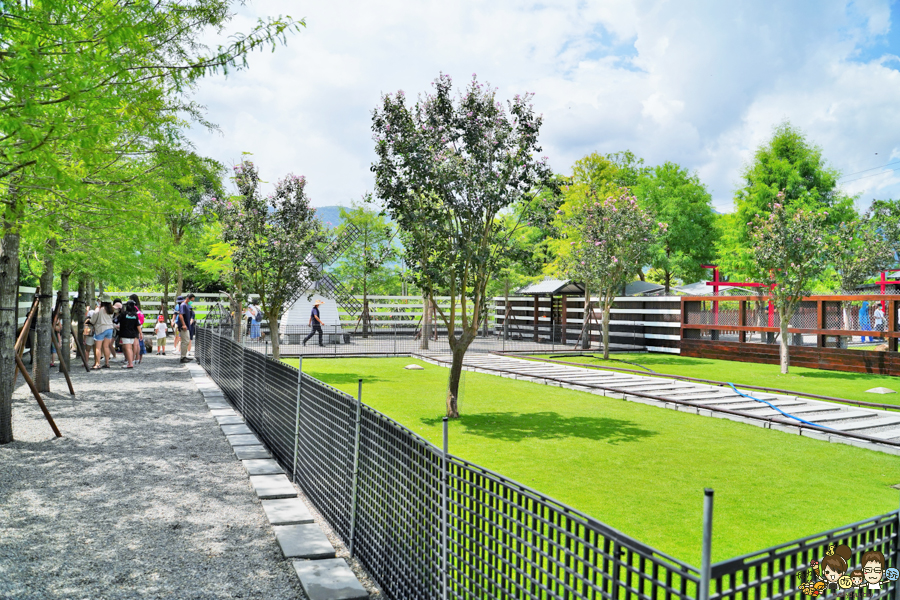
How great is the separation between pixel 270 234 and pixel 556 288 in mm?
16112

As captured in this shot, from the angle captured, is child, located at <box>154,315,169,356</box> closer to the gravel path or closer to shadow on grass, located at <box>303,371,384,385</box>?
shadow on grass, located at <box>303,371,384,385</box>

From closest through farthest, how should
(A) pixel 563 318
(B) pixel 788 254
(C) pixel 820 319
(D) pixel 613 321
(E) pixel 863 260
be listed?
(B) pixel 788 254
(C) pixel 820 319
(D) pixel 613 321
(A) pixel 563 318
(E) pixel 863 260

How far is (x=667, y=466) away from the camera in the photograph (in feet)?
24.1

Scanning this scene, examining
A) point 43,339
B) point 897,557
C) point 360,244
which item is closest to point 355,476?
point 897,557

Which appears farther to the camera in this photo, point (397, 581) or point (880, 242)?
point (880, 242)

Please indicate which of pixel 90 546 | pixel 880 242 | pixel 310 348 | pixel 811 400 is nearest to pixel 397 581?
pixel 90 546

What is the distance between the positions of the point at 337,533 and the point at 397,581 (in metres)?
1.45

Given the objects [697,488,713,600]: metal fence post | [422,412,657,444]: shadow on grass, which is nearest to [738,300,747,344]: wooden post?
[422,412,657,444]: shadow on grass

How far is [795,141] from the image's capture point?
40688mm

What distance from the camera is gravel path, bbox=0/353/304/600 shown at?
428 cm

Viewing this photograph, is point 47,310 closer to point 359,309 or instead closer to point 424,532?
point 424,532

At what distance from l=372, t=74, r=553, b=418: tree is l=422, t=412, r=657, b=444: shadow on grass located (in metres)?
0.69

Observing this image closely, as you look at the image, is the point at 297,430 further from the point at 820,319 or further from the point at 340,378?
the point at 820,319

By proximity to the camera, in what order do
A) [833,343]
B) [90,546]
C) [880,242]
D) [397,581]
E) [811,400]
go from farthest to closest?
[880,242] < [833,343] < [811,400] < [90,546] < [397,581]
